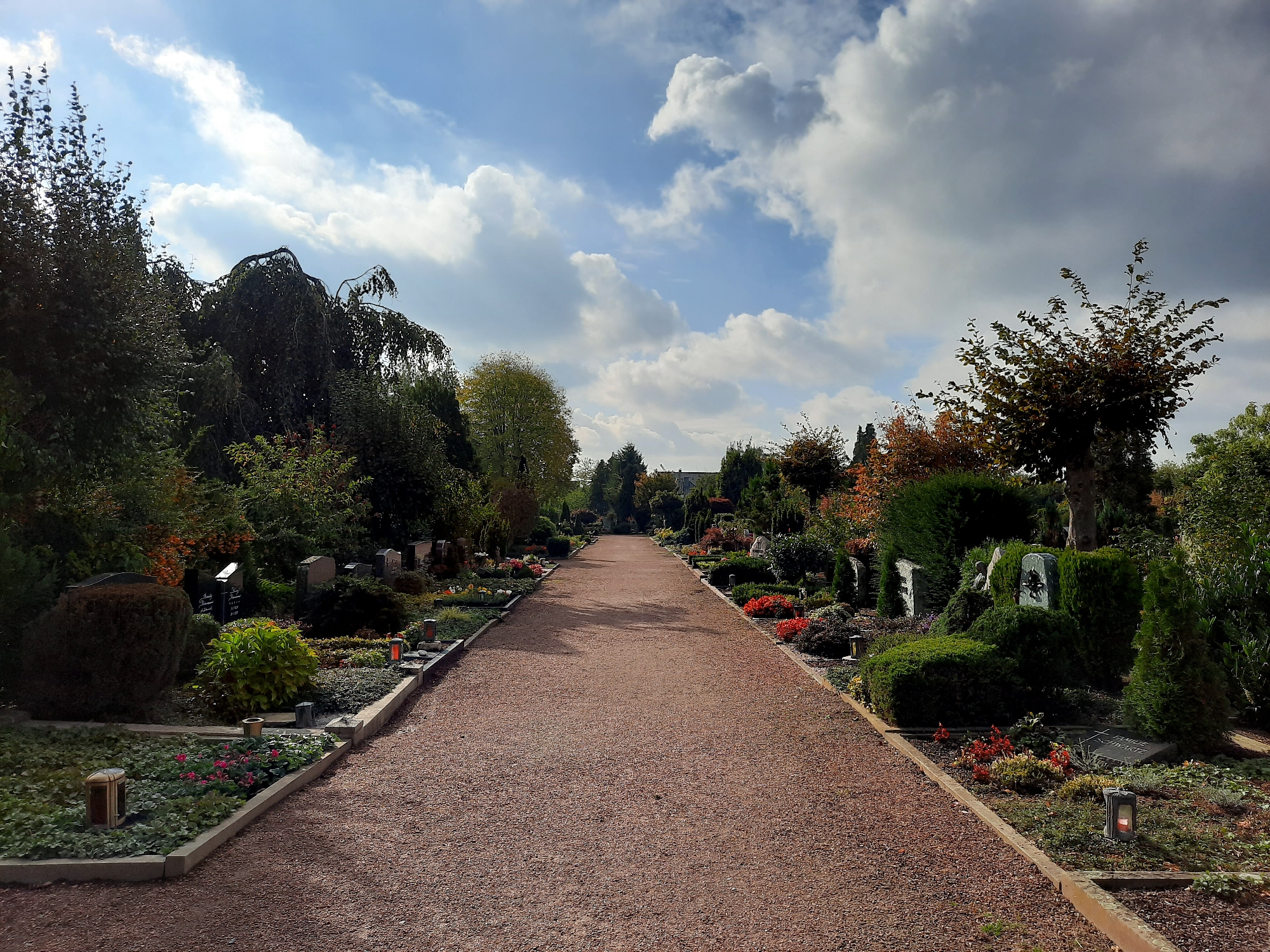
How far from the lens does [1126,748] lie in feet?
19.2

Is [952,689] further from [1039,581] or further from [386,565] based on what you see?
[386,565]

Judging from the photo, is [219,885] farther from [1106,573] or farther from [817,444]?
[817,444]

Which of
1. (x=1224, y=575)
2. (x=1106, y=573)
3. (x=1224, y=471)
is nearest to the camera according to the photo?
(x=1224, y=575)

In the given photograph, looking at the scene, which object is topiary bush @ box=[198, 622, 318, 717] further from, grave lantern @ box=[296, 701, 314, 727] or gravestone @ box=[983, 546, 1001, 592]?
gravestone @ box=[983, 546, 1001, 592]

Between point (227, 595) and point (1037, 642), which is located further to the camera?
point (227, 595)

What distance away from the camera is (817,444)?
25.6m

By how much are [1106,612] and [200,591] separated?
1052 centimetres

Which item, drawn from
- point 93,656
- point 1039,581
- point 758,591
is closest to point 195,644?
point 93,656

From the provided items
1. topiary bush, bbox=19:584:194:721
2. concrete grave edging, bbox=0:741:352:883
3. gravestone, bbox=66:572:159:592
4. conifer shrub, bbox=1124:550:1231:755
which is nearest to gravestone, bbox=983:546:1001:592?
conifer shrub, bbox=1124:550:1231:755

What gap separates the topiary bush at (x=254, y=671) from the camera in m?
6.99

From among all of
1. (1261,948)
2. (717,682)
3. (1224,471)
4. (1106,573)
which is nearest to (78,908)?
(1261,948)

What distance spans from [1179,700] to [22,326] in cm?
1156

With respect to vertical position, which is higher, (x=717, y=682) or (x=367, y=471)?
(x=367, y=471)

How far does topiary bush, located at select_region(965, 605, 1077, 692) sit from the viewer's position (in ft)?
23.0
